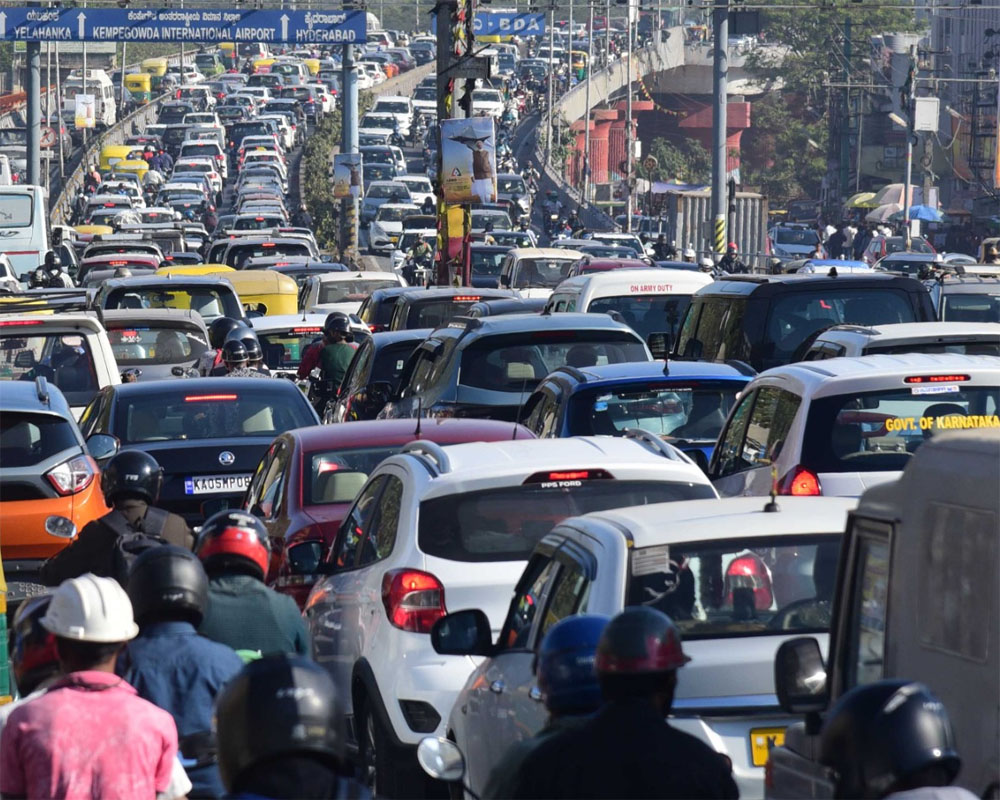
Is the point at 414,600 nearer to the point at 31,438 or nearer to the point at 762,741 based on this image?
the point at 762,741

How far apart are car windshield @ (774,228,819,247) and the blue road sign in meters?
12.8

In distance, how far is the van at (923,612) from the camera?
14.6ft

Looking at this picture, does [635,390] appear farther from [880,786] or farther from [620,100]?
[620,100]

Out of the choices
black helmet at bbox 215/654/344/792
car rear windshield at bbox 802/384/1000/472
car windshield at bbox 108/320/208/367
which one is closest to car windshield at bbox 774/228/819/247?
car windshield at bbox 108/320/208/367

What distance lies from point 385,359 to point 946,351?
21.9 feet

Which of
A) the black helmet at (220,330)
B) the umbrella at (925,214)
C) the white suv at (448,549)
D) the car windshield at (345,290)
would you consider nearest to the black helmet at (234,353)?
the black helmet at (220,330)

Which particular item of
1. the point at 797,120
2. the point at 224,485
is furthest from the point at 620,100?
the point at 224,485

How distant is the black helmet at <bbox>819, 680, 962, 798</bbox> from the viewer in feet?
11.9

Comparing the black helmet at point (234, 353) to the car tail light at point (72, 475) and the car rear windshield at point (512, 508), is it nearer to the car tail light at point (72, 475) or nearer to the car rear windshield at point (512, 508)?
the car tail light at point (72, 475)

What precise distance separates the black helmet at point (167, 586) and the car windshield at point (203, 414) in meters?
7.90

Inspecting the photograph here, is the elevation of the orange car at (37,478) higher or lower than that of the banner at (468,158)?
lower

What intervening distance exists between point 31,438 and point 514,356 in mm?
3742

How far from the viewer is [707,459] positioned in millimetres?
11508

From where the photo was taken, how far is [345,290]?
2788 cm
